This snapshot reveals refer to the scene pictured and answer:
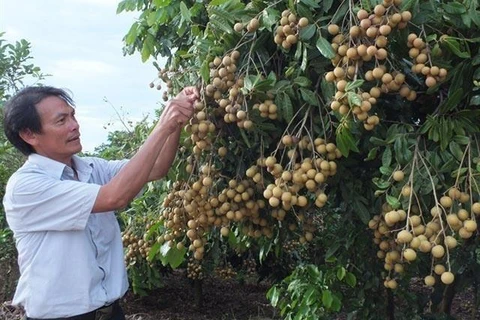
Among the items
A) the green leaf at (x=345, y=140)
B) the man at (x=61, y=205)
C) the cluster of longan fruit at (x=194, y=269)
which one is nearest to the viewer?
the green leaf at (x=345, y=140)

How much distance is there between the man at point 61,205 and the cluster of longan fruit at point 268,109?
28 centimetres

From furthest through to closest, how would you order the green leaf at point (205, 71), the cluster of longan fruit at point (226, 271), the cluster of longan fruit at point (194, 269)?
the cluster of longan fruit at point (226, 271)
the cluster of longan fruit at point (194, 269)
the green leaf at point (205, 71)

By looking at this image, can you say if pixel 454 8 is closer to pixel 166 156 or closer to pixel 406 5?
pixel 406 5

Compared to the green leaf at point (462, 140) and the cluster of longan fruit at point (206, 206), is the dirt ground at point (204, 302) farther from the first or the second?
the green leaf at point (462, 140)

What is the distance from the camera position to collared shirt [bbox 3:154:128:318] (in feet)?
5.62

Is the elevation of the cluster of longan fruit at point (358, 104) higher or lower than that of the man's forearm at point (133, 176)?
higher

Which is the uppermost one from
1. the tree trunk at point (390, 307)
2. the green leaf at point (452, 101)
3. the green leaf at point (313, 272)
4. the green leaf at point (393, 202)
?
the green leaf at point (452, 101)

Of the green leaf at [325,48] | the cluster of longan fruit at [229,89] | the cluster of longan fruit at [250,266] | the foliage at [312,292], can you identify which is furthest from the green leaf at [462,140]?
the cluster of longan fruit at [250,266]

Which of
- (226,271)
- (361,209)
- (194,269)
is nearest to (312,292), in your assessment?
(361,209)

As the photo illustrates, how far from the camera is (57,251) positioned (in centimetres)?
175

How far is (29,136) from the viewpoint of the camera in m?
1.81

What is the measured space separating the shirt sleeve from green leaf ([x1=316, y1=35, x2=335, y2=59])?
741mm

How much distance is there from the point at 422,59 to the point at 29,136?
1.12m

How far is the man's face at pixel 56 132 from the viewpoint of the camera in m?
1.79
